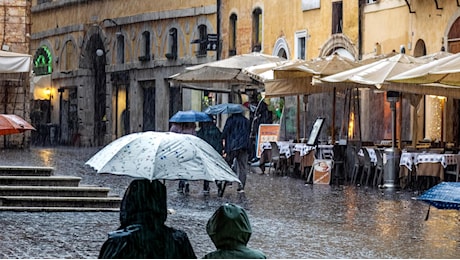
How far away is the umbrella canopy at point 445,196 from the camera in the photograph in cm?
988

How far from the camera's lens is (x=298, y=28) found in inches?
1551

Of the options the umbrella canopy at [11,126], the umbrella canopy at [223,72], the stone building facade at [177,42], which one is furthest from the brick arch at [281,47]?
the umbrella canopy at [11,126]

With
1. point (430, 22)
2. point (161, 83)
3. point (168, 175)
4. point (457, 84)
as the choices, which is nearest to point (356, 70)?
point (457, 84)

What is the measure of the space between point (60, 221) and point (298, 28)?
79.0ft

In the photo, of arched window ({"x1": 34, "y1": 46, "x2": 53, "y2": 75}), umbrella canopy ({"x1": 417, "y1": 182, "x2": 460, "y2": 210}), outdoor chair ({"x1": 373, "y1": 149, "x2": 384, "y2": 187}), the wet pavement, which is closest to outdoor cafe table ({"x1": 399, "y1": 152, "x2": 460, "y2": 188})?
outdoor chair ({"x1": 373, "y1": 149, "x2": 384, "y2": 187})

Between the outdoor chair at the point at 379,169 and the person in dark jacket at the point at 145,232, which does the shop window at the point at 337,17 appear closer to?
the outdoor chair at the point at 379,169

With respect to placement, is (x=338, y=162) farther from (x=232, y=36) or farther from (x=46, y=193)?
(x=232, y=36)

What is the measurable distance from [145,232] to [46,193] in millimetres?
12967

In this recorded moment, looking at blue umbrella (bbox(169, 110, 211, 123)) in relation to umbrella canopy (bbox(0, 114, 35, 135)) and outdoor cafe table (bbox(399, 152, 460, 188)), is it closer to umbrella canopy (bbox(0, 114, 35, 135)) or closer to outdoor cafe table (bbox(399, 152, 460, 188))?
outdoor cafe table (bbox(399, 152, 460, 188))

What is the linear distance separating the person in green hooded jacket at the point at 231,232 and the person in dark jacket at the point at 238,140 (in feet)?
53.6

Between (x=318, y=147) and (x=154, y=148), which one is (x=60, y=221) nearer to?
(x=154, y=148)

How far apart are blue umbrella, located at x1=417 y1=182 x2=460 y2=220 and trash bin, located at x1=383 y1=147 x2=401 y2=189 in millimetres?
14215

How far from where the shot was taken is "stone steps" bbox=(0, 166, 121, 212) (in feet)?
58.6

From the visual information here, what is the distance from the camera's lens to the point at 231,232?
5617 millimetres
